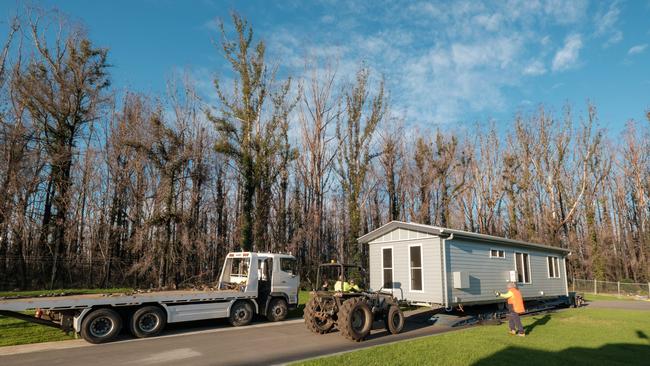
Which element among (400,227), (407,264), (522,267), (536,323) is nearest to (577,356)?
(536,323)

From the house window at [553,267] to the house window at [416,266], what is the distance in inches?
348

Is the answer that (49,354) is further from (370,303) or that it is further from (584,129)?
(584,129)

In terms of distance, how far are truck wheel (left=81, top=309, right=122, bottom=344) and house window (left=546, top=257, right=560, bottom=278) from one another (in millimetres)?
18354

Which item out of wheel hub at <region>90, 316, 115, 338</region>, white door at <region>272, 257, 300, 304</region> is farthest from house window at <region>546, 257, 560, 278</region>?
wheel hub at <region>90, 316, 115, 338</region>

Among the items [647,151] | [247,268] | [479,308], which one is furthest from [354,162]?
[647,151]

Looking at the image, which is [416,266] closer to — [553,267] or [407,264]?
[407,264]

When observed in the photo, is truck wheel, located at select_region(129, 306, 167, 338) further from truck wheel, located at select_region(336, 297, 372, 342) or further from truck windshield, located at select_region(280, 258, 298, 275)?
truck wheel, located at select_region(336, 297, 372, 342)

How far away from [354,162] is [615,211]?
3333cm

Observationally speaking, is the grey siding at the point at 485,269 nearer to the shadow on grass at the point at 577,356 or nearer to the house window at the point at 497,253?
the house window at the point at 497,253

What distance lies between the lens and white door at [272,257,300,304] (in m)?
13.0

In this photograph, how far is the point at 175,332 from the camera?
1104cm

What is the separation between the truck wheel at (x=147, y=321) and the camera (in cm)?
1000

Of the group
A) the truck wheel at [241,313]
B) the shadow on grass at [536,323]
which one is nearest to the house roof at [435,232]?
the shadow on grass at [536,323]

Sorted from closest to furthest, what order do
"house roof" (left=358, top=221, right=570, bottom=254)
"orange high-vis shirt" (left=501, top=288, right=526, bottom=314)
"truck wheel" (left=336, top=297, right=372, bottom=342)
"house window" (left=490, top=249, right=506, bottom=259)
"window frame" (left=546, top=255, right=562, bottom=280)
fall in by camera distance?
"truck wheel" (left=336, top=297, right=372, bottom=342)
"orange high-vis shirt" (left=501, top=288, right=526, bottom=314)
"house roof" (left=358, top=221, right=570, bottom=254)
"house window" (left=490, top=249, right=506, bottom=259)
"window frame" (left=546, top=255, right=562, bottom=280)
